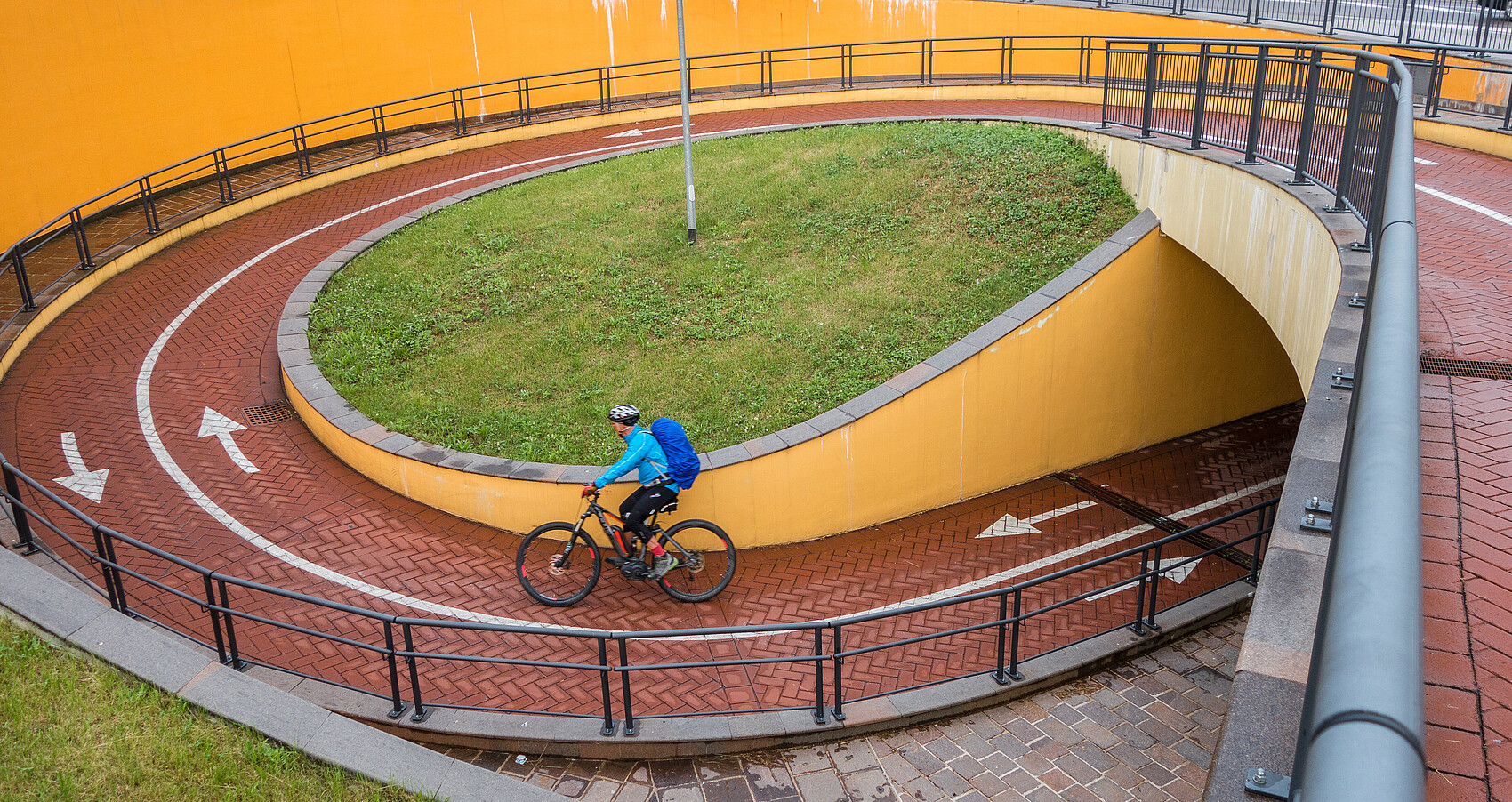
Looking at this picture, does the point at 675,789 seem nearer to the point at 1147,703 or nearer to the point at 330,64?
the point at 1147,703

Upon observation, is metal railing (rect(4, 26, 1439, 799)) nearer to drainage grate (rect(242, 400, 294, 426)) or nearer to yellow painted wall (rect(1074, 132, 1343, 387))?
yellow painted wall (rect(1074, 132, 1343, 387))

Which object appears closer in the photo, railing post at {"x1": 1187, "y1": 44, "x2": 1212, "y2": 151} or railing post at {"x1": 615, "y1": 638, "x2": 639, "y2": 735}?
railing post at {"x1": 615, "y1": 638, "x2": 639, "y2": 735}

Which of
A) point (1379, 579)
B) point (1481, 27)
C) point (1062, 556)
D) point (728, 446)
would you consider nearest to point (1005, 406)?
point (1062, 556)

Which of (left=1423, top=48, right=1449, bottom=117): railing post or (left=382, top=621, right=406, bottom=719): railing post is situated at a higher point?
(left=1423, top=48, right=1449, bottom=117): railing post

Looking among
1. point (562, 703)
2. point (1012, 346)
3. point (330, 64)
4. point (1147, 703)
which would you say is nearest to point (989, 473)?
point (1012, 346)

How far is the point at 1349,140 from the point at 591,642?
7400 mm

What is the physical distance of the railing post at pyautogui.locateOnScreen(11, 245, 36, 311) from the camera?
1476 cm

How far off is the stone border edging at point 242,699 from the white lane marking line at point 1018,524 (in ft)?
24.7

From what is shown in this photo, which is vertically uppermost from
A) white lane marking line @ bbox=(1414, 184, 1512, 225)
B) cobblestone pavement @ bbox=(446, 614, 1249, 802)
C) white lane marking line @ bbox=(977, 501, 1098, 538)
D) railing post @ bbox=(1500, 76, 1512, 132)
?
railing post @ bbox=(1500, 76, 1512, 132)

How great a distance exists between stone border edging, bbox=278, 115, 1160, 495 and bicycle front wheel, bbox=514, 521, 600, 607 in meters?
0.82

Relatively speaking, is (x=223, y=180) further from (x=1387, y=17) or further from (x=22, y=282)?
(x=1387, y=17)

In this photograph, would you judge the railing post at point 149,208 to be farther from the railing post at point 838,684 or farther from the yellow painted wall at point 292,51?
the railing post at point 838,684

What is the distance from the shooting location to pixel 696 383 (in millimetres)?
12852

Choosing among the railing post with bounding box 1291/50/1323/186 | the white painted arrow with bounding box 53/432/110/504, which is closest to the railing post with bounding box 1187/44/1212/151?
the railing post with bounding box 1291/50/1323/186
